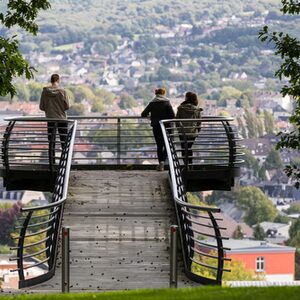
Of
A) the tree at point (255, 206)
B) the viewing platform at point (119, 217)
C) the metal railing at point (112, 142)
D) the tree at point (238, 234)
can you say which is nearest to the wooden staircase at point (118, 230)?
the viewing platform at point (119, 217)

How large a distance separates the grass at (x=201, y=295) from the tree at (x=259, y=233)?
126m

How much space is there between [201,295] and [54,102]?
9439 mm

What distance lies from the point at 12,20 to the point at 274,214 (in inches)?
5352

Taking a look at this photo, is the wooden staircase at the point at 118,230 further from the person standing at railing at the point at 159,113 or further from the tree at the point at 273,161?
the tree at the point at 273,161

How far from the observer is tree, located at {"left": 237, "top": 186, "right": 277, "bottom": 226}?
5999 inches

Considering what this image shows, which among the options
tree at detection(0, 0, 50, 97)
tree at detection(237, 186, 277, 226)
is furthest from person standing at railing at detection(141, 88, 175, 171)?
tree at detection(237, 186, 277, 226)

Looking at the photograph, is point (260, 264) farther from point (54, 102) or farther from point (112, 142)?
point (54, 102)

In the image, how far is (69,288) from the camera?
14656 millimetres

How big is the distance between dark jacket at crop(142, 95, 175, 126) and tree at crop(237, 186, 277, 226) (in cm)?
12887

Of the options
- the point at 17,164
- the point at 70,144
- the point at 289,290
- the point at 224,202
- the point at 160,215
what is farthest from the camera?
the point at 224,202

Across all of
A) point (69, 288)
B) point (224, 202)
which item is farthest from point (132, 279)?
point (224, 202)

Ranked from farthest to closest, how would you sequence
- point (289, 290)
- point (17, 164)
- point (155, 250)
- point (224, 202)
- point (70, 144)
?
point (224, 202) → point (17, 164) → point (70, 144) → point (155, 250) → point (289, 290)

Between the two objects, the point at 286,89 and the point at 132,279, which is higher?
the point at 286,89

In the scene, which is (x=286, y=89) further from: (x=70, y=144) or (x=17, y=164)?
(x=17, y=164)
